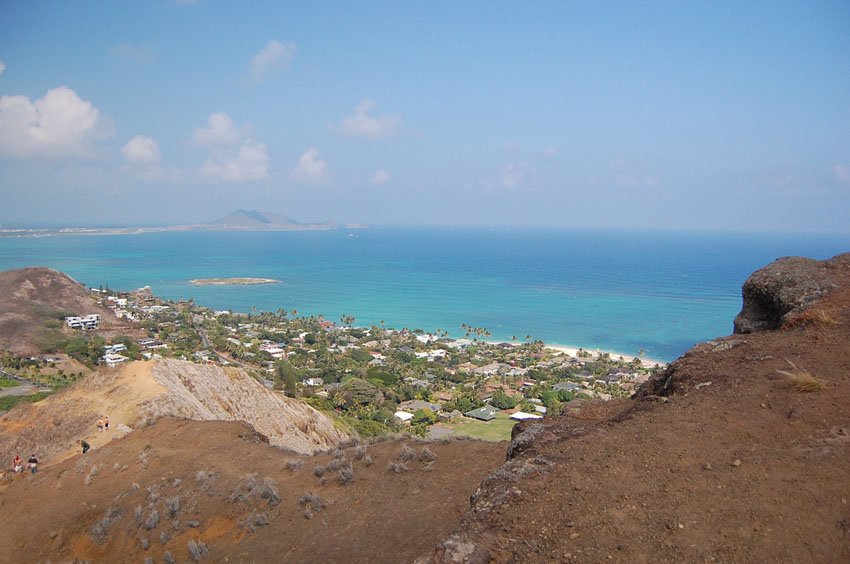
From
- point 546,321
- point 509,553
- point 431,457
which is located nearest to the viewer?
point 509,553

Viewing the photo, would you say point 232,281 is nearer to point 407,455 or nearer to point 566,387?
point 566,387

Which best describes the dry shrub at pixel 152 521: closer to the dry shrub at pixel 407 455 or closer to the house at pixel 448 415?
the dry shrub at pixel 407 455

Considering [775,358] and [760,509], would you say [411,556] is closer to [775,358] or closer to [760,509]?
[760,509]

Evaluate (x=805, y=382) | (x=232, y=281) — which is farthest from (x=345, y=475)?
(x=232, y=281)

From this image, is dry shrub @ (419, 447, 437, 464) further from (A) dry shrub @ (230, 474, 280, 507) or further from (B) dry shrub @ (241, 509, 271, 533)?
(B) dry shrub @ (241, 509, 271, 533)

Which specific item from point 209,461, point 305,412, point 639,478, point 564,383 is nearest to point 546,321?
point 564,383

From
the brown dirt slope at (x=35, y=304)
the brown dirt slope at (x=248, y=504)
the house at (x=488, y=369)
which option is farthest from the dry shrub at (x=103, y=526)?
the brown dirt slope at (x=35, y=304)
